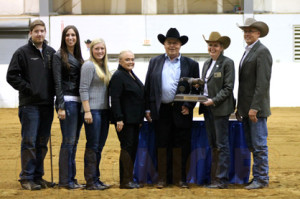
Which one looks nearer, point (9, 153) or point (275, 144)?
point (9, 153)

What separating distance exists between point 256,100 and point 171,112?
0.92m

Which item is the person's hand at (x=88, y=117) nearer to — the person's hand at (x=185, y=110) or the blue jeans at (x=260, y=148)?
the person's hand at (x=185, y=110)

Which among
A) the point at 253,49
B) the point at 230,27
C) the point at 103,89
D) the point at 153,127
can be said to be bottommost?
the point at 153,127

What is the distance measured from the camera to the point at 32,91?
5.58m

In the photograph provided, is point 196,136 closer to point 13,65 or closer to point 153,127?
point 153,127

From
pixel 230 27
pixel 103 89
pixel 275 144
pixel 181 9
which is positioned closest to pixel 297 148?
pixel 275 144

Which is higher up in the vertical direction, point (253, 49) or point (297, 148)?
point (253, 49)

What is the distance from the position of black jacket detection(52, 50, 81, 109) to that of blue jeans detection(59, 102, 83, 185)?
12 centimetres

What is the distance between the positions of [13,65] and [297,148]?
520 cm

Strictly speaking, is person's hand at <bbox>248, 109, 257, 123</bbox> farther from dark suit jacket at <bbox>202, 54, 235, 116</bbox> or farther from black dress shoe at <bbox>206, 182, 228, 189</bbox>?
black dress shoe at <bbox>206, 182, 228, 189</bbox>

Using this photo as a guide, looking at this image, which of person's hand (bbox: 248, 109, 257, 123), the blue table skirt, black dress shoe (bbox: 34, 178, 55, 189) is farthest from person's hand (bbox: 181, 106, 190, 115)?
black dress shoe (bbox: 34, 178, 55, 189)

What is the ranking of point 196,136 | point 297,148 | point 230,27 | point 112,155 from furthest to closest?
point 230,27 < point 297,148 < point 112,155 < point 196,136

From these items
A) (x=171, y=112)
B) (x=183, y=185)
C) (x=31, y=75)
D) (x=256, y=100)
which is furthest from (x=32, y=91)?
(x=256, y=100)

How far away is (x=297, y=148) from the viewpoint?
888 centimetres
